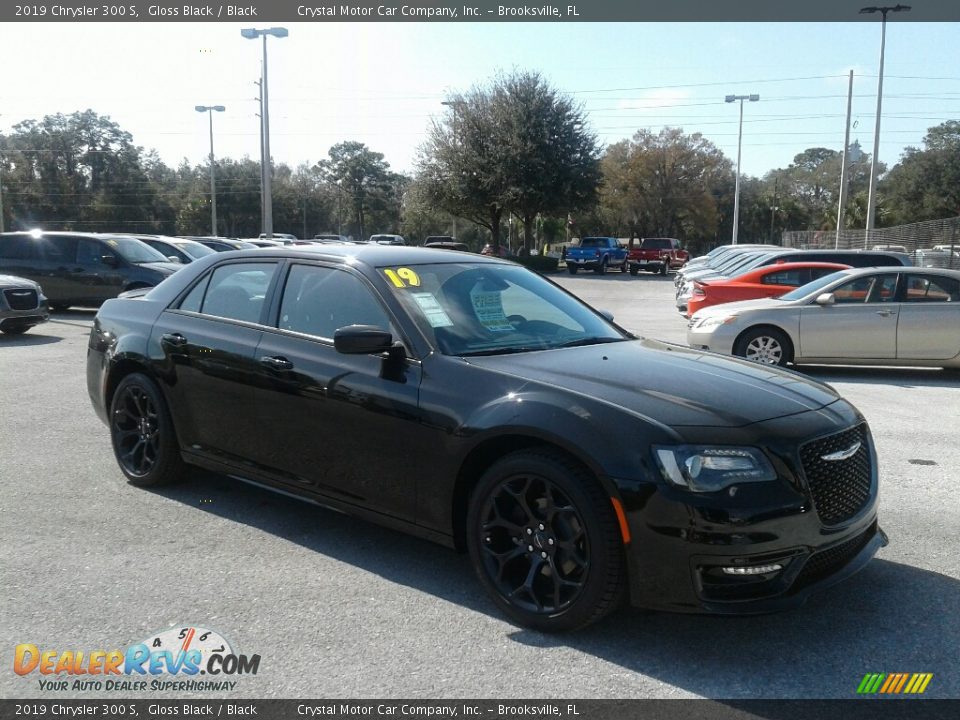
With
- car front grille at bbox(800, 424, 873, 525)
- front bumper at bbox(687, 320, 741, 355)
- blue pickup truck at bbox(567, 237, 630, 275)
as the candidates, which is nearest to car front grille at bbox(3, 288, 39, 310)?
front bumper at bbox(687, 320, 741, 355)

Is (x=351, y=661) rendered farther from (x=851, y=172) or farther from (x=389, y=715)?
(x=851, y=172)

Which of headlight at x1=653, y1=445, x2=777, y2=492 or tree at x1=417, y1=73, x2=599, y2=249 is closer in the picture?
headlight at x1=653, y1=445, x2=777, y2=492

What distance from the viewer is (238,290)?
512 centimetres

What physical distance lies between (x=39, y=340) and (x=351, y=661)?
12015mm

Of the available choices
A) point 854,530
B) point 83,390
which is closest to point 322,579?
point 854,530

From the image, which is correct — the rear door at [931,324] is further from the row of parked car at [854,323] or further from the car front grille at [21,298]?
the car front grille at [21,298]

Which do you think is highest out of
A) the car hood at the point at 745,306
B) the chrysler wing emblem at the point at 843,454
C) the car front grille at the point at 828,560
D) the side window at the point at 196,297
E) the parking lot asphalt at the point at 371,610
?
the side window at the point at 196,297

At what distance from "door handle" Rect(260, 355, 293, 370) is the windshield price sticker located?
2.36 ft

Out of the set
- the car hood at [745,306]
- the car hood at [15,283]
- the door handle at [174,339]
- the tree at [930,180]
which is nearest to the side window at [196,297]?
the door handle at [174,339]

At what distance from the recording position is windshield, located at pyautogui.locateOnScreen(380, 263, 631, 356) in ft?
13.9

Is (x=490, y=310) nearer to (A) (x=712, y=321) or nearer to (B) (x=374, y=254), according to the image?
(B) (x=374, y=254)

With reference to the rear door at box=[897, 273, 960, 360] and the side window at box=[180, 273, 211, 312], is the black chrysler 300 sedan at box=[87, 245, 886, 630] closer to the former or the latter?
the side window at box=[180, 273, 211, 312]

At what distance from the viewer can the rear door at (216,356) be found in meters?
4.79

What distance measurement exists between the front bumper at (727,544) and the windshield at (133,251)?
15718mm
